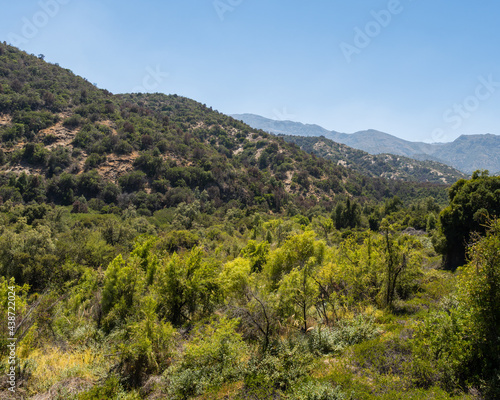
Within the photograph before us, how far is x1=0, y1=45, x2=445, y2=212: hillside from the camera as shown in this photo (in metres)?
49.7

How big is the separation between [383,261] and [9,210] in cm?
4513

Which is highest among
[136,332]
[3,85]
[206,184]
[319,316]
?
[3,85]

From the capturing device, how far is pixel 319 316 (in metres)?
14.0

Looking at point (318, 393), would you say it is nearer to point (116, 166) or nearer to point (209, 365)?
point (209, 365)

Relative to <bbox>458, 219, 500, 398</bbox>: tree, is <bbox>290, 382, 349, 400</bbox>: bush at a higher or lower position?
lower

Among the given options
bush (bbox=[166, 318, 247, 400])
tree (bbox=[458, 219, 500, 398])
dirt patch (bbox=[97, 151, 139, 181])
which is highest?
dirt patch (bbox=[97, 151, 139, 181])

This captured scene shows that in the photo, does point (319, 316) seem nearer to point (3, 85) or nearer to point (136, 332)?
point (136, 332)

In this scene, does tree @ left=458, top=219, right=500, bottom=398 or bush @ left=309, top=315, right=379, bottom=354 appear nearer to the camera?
tree @ left=458, top=219, right=500, bottom=398

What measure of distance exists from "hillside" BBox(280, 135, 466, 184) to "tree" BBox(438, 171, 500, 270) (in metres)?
121

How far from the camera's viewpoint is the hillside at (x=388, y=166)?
144875mm

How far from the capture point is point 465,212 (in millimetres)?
25891

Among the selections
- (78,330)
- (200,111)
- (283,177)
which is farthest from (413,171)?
(78,330)

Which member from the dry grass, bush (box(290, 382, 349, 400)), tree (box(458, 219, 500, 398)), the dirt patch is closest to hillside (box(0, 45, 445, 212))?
the dirt patch

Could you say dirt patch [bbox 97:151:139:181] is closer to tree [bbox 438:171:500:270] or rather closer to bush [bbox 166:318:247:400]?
bush [bbox 166:318:247:400]
